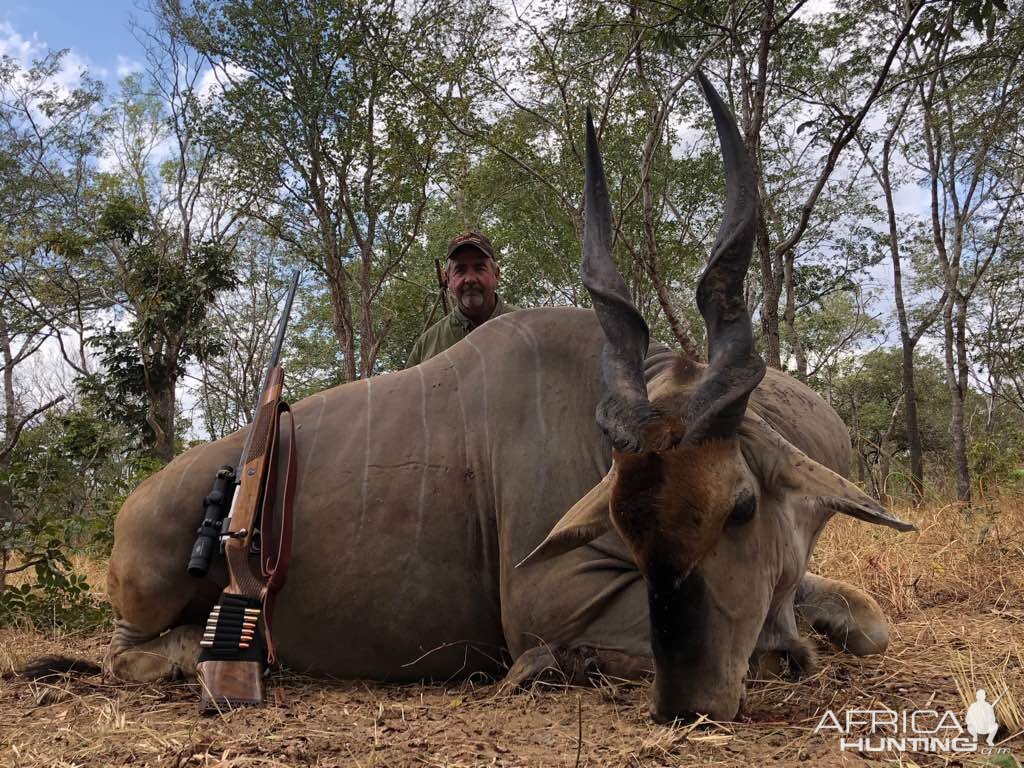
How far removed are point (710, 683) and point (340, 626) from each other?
52.6 inches

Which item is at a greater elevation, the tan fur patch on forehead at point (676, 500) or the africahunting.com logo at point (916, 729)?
the tan fur patch on forehead at point (676, 500)

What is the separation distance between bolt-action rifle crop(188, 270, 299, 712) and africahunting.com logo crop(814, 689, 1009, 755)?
1.55 m

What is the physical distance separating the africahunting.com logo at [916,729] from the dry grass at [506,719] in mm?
35

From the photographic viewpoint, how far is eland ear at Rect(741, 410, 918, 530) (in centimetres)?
179

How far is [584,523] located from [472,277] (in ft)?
10.7

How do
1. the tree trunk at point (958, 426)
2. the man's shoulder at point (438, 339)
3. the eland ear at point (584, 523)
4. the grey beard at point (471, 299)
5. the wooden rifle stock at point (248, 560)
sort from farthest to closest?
the tree trunk at point (958, 426), the man's shoulder at point (438, 339), the grey beard at point (471, 299), the wooden rifle stock at point (248, 560), the eland ear at point (584, 523)

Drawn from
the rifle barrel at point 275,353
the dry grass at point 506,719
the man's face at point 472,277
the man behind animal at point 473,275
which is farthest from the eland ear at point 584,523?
the man's face at point 472,277

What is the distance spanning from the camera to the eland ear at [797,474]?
5.89 feet

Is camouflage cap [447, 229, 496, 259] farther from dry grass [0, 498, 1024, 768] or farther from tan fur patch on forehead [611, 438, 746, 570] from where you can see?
tan fur patch on forehead [611, 438, 746, 570]

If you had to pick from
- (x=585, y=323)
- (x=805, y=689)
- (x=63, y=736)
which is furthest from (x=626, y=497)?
(x=63, y=736)

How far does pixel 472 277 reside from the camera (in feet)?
16.8

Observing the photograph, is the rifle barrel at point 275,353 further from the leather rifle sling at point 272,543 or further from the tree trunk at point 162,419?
the tree trunk at point 162,419

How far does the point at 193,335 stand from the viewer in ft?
37.8

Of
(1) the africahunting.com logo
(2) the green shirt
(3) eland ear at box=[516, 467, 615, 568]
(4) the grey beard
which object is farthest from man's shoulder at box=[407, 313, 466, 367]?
(1) the africahunting.com logo
